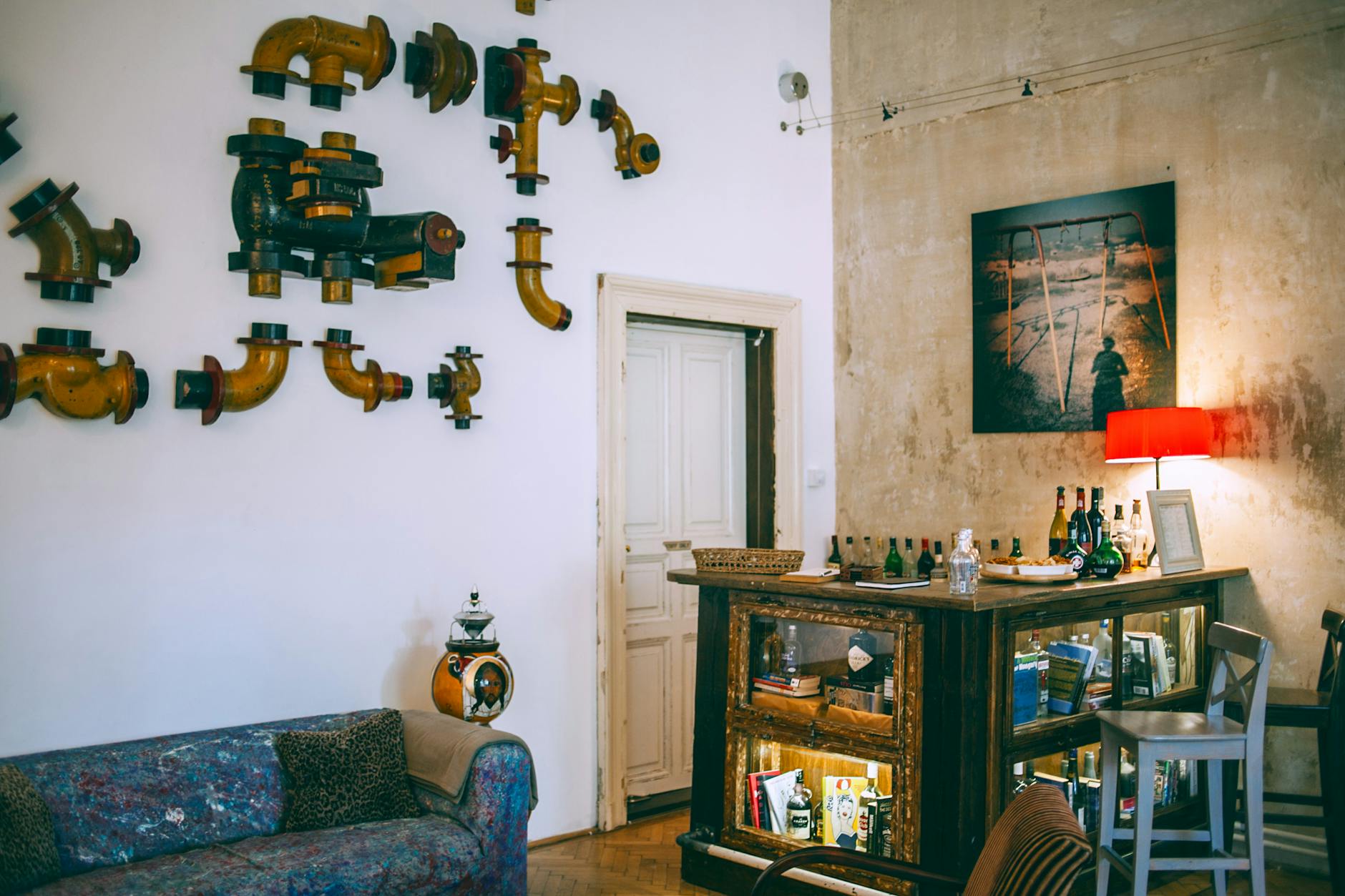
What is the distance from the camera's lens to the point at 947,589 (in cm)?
395

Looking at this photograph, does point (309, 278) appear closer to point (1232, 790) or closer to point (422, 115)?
point (422, 115)

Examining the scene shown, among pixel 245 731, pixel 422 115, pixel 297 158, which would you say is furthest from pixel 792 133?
pixel 245 731

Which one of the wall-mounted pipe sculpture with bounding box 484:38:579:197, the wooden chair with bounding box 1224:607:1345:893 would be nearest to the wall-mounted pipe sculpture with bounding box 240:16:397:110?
the wall-mounted pipe sculpture with bounding box 484:38:579:197

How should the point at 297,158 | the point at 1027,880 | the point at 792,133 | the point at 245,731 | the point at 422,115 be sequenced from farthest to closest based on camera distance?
the point at 792,133
the point at 422,115
the point at 297,158
the point at 245,731
the point at 1027,880

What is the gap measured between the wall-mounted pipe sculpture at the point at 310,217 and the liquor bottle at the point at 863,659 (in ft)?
6.56

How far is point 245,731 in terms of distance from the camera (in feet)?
12.6

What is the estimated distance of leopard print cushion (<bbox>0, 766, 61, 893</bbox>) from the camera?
10.1ft

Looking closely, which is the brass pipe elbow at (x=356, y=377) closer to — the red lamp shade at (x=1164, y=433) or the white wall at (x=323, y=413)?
the white wall at (x=323, y=413)

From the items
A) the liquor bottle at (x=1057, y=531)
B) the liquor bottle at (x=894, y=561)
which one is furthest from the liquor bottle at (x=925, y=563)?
the liquor bottle at (x=1057, y=531)

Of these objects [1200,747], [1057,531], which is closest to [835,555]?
[1057,531]

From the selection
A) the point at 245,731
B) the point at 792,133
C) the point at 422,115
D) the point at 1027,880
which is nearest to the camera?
the point at 1027,880

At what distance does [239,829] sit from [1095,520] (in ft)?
12.2

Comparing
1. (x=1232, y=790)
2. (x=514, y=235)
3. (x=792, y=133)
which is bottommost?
(x=1232, y=790)

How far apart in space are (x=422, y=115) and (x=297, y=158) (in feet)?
2.41
